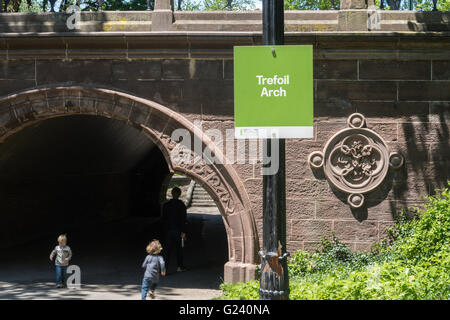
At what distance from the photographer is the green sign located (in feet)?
14.6

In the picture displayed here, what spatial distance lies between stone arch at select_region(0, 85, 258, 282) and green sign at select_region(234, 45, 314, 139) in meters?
3.55

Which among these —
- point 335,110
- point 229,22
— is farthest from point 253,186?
point 229,22

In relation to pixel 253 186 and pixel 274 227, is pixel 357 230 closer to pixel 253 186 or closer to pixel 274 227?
pixel 253 186

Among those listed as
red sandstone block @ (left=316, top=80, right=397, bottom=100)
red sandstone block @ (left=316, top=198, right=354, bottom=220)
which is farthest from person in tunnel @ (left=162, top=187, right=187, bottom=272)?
red sandstone block @ (left=316, top=80, right=397, bottom=100)

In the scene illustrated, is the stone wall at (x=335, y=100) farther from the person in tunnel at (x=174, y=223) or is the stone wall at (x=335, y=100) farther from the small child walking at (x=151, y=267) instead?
the person in tunnel at (x=174, y=223)

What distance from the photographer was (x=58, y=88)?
8219mm

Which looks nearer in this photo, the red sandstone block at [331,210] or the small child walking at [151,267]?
the small child walking at [151,267]

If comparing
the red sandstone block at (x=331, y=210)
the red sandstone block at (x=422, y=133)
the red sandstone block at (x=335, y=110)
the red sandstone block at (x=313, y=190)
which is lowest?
the red sandstone block at (x=331, y=210)

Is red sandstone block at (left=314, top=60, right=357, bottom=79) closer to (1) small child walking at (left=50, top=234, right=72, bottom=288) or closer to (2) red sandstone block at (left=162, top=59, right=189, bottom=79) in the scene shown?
(2) red sandstone block at (left=162, top=59, right=189, bottom=79)

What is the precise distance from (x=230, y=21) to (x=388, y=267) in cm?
418

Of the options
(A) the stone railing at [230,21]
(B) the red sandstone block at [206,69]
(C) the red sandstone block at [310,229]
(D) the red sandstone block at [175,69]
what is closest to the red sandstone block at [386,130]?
(A) the stone railing at [230,21]

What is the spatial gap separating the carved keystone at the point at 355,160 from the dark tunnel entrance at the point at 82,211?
101 inches

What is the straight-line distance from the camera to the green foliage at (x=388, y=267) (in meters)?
5.55

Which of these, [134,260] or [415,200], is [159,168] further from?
[415,200]
